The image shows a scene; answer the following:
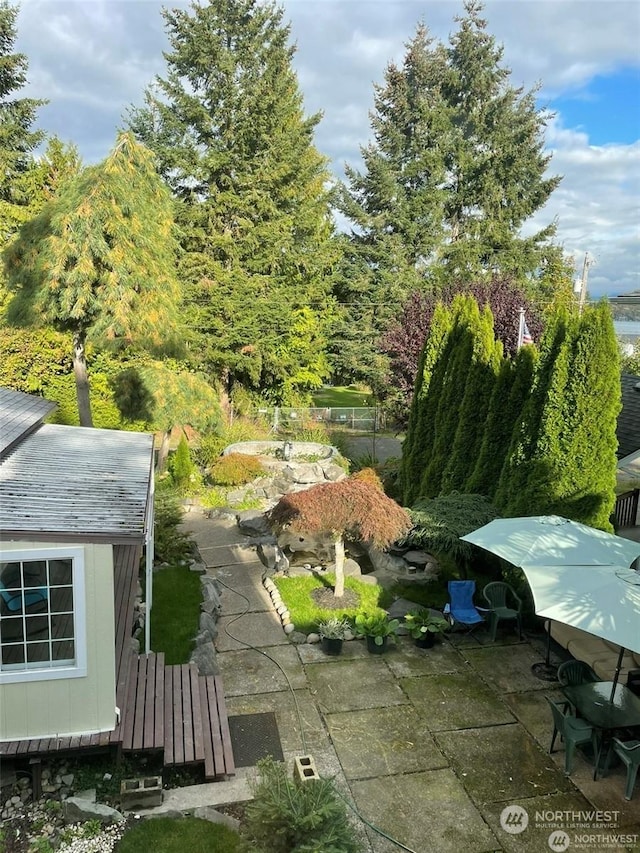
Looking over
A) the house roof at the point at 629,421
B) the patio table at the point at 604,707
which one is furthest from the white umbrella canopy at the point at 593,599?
the house roof at the point at 629,421

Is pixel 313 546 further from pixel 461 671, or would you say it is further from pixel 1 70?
pixel 1 70

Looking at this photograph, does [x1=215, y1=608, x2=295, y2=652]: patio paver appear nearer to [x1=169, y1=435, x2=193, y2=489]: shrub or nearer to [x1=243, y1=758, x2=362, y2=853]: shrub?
[x1=243, y1=758, x2=362, y2=853]: shrub

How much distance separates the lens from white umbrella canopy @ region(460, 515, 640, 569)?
21.9 ft

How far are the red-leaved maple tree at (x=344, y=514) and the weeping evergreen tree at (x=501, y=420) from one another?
2.67 metres

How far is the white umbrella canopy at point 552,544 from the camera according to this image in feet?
21.9

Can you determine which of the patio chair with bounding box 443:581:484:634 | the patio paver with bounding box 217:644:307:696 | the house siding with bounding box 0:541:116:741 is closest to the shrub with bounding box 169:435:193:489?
the patio paver with bounding box 217:644:307:696

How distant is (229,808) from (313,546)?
22.2 feet

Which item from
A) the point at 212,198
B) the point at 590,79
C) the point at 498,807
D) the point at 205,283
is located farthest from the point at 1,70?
the point at 498,807

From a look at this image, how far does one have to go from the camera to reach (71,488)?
598 cm

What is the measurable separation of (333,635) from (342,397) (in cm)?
2996

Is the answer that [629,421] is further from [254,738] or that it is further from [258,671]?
[254,738]

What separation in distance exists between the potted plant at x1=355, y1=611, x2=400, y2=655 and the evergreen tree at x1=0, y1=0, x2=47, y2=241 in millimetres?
19315

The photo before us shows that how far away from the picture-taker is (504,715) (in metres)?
6.71

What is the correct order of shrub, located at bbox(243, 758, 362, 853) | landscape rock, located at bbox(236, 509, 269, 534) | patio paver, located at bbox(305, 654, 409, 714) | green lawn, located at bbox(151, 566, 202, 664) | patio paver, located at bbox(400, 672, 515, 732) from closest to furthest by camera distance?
shrub, located at bbox(243, 758, 362, 853)
patio paver, located at bbox(400, 672, 515, 732)
patio paver, located at bbox(305, 654, 409, 714)
green lawn, located at bbox(151, 566, 202, 664)
landscape rock, located at bbox(236, 509, 269, 534)
